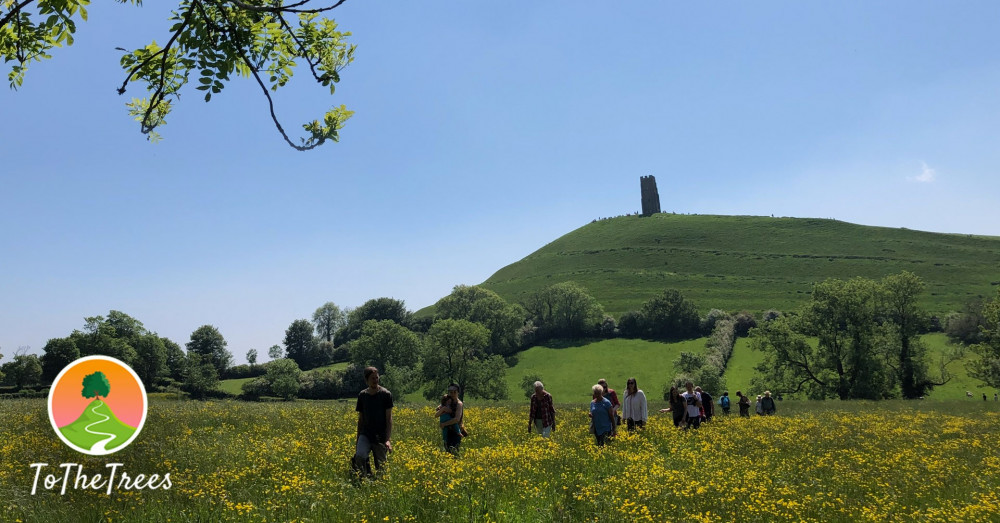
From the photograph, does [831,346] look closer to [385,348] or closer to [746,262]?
[385,348]

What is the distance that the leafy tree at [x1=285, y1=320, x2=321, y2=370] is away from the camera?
107m

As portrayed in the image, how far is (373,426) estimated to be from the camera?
8.23 meters

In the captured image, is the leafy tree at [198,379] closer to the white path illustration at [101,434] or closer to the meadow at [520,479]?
the meadow at [520,479]

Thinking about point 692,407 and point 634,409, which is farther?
point 692,407

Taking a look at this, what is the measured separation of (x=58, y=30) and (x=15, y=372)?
82.7 metres

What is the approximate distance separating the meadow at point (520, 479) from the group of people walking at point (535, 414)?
39 centimetres

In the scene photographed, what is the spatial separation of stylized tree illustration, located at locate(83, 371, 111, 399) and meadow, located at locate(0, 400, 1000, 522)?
95 cm

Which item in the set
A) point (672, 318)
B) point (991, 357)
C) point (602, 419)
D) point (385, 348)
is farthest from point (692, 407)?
point (672, 318)

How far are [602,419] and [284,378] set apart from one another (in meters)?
66.7

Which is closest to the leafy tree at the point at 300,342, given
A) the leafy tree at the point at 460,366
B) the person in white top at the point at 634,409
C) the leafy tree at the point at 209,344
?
Answer: the leafy tree at the point at 209,344

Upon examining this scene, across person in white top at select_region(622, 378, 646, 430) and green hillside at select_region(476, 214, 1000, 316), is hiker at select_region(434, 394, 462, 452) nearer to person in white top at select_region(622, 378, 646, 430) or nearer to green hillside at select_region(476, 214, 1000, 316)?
person in white top at select_region(622, 378, 646, 430)

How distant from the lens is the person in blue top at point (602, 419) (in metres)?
11.8

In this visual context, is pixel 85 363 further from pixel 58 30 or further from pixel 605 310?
pixel 605 310

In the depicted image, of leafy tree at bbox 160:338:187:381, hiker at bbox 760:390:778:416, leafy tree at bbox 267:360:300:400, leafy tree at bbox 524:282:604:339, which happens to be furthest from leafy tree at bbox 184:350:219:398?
hiker at bbox 760:390:778:416
